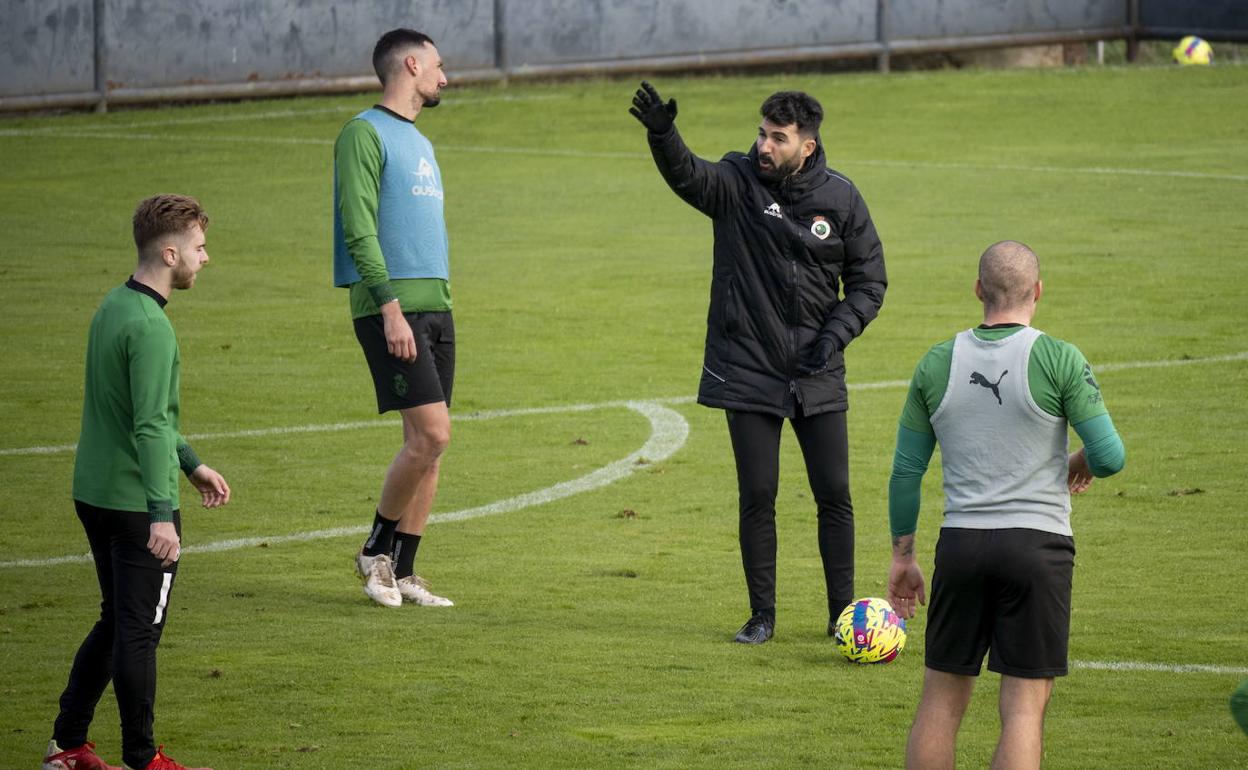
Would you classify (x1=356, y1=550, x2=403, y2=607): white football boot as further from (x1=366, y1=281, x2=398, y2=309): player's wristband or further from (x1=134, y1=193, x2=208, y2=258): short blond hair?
(x1=134, y1=193, x2=208, y2=258): short blond hair

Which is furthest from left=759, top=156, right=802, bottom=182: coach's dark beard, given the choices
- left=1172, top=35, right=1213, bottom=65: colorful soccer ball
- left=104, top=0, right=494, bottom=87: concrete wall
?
left=1172, top=35, right=1213, bottom=65: colorful soccer ball

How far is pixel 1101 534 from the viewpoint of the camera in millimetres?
10445

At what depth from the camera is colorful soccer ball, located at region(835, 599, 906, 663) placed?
8.15m

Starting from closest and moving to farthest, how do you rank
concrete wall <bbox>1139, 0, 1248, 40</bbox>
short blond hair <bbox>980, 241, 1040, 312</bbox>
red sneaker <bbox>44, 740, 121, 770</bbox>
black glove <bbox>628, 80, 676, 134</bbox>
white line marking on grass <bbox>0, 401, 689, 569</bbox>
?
short blond hair <bbox>980, 241, 1040, 312</bbox>
red sneaker <bbox>44, 740, 121, 770</bbox>
black glove <bbox>628, 80, 676, 134</bbox>
white line marking on grass <bbox>0, 401, 689, 569</bbox>
concrete wall <bbox>1139, 0, 1248, 40</bbox>

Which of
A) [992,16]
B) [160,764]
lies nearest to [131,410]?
[160,764]

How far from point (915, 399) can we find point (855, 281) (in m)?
2.54

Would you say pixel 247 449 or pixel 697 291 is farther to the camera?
pixel 697 291

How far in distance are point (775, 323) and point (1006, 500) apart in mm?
2582

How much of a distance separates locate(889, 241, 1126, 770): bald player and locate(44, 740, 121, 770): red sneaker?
262cm

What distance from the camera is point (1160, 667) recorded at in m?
8.02

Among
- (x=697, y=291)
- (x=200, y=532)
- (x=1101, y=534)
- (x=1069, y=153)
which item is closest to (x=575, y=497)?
(x=200, y=532)

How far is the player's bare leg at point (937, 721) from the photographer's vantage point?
605 centimetres

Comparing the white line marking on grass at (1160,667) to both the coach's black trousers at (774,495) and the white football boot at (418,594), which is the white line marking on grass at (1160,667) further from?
the white football boot at (418,594)

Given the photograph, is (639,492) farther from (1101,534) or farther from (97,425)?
(97,425)
